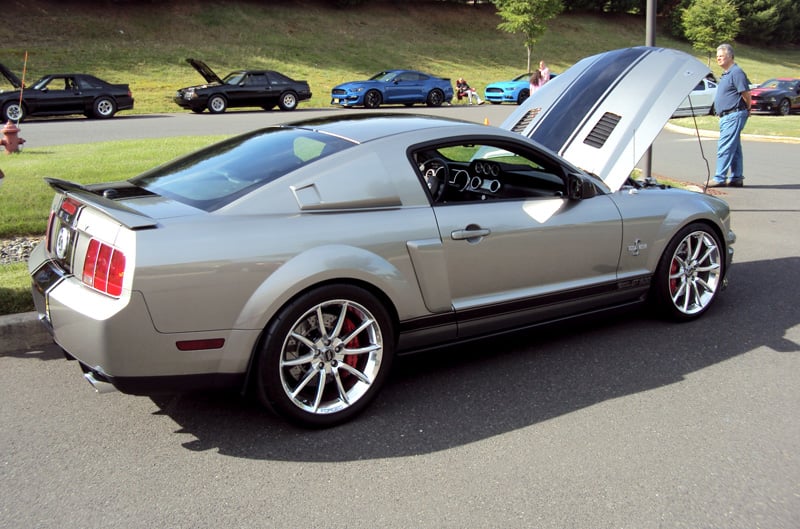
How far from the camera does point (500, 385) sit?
4.27 m

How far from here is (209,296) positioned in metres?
3.36

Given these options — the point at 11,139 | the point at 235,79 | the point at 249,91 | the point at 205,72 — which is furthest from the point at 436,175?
the point at 235,79

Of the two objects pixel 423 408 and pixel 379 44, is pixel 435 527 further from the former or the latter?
pixel 379 44

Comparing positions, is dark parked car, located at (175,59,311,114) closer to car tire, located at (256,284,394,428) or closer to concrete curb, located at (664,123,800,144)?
concrete curb, located at (664,123,800,144)

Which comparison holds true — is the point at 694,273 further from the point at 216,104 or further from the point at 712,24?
the point at 712,24

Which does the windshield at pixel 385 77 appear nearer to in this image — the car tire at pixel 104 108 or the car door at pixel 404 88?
the car door at pixel 404 88

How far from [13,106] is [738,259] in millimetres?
19818


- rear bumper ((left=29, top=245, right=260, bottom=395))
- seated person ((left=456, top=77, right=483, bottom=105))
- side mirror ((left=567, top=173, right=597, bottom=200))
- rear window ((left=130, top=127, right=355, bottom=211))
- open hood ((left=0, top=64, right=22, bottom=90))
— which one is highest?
open hood ((left=0, top=64, right=22, bottom=90))

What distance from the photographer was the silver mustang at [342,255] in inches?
132

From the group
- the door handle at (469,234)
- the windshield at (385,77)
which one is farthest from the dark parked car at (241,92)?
the door handle at (469,234)

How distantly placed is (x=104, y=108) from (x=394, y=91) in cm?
1103

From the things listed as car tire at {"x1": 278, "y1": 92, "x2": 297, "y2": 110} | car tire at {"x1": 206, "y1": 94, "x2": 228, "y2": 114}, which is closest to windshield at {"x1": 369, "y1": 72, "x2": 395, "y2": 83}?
car tire at {"x1": 278, "y1": 92, "x2": 297, "y2": 110}

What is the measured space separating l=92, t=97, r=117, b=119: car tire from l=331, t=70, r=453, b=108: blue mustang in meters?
8.48

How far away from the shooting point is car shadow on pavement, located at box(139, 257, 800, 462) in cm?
363
